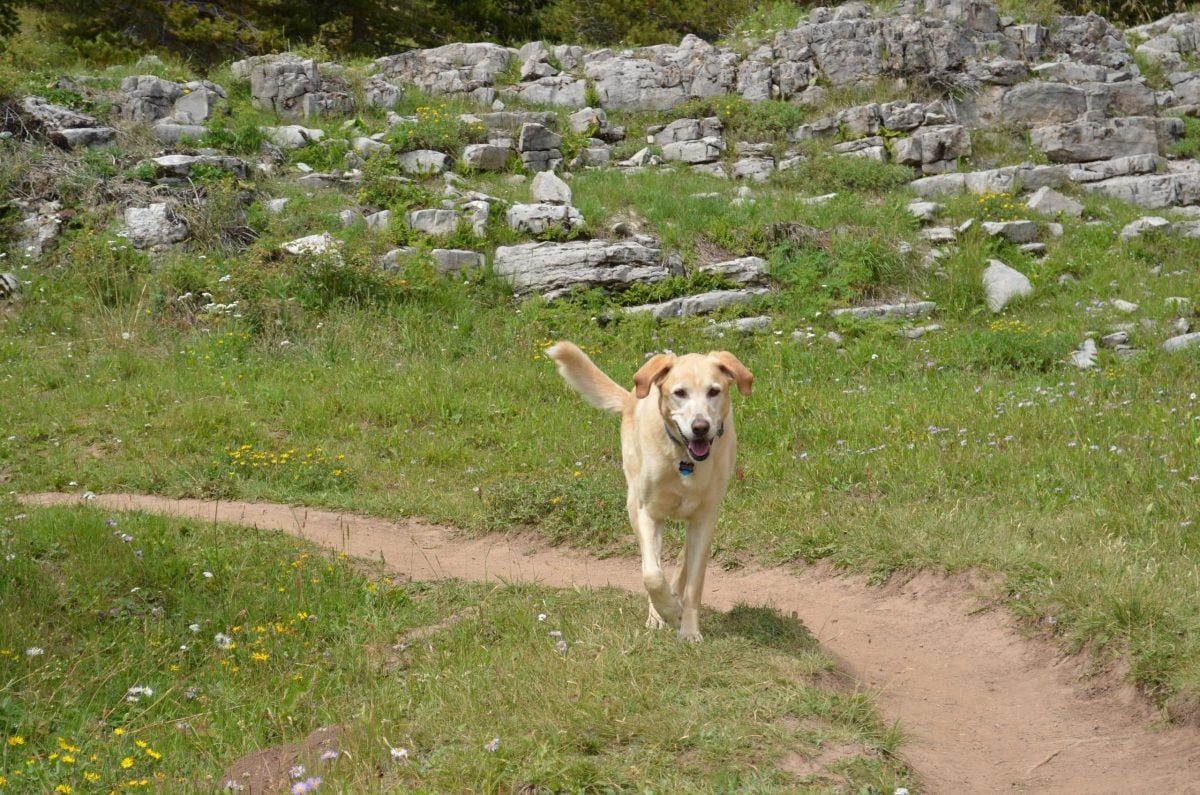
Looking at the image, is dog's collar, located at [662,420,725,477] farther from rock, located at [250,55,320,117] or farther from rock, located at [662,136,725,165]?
rock, located at [250,55,320,117]

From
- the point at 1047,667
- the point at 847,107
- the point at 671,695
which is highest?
the point at 847,107

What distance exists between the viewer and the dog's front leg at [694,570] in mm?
5340

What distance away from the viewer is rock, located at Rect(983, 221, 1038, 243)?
14.9 meters

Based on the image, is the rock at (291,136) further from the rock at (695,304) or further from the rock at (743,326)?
the rock at (743,326)

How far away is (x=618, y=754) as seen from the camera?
390 cm

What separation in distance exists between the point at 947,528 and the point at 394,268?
889 cm

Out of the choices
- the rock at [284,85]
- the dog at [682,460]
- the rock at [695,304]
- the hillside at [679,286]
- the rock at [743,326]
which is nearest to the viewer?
the dog at [682,460]

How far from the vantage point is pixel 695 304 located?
13.5 m

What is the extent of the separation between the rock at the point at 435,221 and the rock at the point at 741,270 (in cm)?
348

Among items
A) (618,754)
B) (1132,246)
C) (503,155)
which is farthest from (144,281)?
(1132,246)

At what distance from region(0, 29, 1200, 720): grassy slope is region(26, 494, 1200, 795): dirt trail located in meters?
0.23

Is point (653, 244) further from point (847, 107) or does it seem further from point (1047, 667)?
point (1047, 667)

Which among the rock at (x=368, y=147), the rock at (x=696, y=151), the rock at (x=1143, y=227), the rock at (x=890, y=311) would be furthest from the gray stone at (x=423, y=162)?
the rock at (x=1143, y=227)

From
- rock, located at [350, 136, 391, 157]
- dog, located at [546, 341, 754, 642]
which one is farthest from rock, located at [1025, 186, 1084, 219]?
dog, located at [546, 341, 754, 642]
